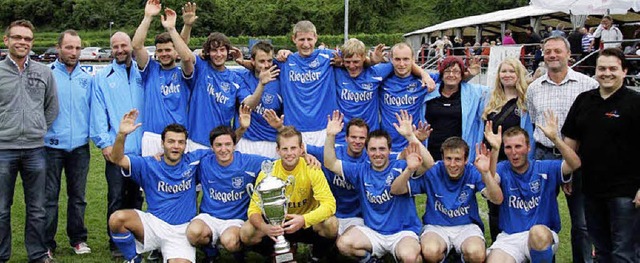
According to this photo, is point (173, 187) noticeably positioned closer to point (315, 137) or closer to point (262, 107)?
point (262, 107)

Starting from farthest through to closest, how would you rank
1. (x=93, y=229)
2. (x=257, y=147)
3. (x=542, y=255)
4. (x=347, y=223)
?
(x=93, y=229), (x=257, y=147), (x=347, y=223), (x=542, y=255)

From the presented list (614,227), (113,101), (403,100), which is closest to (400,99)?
(403,100)

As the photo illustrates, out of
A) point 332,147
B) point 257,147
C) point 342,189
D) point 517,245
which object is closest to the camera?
point 517,245

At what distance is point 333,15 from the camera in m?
68.9

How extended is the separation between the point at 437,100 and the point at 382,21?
63987 millimetres

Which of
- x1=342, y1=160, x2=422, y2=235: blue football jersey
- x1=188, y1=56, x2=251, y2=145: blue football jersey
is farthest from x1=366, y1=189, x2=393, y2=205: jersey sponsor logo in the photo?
x1=188, y1=56, x2=251, y2=145: blue football jersey

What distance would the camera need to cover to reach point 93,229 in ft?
22.0

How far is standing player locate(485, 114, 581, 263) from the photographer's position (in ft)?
15.8

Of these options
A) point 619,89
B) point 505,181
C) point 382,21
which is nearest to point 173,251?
point 505,181

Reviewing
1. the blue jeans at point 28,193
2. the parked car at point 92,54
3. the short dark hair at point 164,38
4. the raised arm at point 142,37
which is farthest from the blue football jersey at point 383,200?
the parked car at point 92,54

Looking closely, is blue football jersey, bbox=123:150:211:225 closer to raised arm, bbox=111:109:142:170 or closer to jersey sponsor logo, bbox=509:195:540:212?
raised arm, bbox=111:109:142:170

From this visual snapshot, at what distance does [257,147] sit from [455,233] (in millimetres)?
2011

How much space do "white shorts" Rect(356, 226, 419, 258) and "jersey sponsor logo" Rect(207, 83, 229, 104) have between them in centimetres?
173

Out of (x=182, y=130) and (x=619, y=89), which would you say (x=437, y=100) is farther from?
(x=182, y=130)
